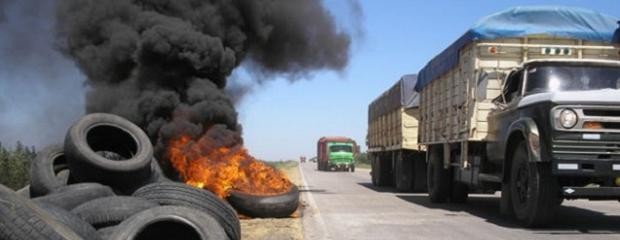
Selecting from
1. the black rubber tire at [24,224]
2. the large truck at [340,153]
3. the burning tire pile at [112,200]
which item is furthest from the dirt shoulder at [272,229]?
the large truck at [340,153]

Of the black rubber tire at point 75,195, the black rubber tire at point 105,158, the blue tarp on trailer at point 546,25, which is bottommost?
the black rubber tire at point 75,195

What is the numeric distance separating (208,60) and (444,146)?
5.71m

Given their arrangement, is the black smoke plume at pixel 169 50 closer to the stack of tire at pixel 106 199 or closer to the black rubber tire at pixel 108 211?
the stack of tire at pixel 106 199

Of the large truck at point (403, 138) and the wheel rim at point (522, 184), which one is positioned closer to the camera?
the wheel rim at point (522, 184)

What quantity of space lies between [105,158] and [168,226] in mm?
4749

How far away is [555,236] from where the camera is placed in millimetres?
10367

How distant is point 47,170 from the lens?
11141mm

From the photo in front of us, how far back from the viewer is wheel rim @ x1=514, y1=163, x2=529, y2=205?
11.4 m

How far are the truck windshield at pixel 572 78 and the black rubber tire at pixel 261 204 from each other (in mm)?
4633

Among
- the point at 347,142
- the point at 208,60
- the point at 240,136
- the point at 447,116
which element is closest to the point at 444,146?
the point at 447,116

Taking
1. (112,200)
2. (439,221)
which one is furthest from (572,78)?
(112,200)

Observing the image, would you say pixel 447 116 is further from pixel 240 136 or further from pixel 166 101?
pixel 166 101

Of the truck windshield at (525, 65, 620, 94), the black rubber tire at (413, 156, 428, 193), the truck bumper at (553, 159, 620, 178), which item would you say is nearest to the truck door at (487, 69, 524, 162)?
the truck windshield at (525, 65, 620, 94)

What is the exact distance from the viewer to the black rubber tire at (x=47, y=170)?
10.8m
